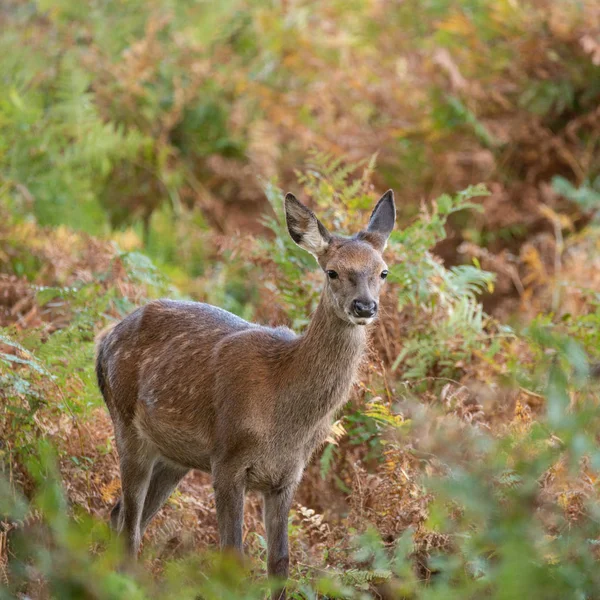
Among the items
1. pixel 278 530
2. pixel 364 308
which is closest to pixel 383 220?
pixel 364 308

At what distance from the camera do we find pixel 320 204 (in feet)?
24.2

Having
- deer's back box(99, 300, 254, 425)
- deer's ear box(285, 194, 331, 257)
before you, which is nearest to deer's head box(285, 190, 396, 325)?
deer's ear box(285, 194, 331, 257)

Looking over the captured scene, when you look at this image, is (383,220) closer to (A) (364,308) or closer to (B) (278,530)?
(A) (364,308)

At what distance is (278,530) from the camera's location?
541 centimetres

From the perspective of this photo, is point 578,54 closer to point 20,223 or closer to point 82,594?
point 20,223

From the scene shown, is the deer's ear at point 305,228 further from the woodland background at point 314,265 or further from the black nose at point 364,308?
the woodland background at point 314,265

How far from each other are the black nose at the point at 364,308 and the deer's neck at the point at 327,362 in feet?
0.69

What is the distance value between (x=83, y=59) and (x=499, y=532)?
9.80m

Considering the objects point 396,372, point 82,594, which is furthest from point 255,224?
point 82,594

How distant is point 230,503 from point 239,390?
56 cm

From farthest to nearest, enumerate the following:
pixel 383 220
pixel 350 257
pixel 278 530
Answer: pixel 383 220 → pixel 350 257 → pixel 278 530

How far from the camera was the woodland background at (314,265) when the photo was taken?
4168mm

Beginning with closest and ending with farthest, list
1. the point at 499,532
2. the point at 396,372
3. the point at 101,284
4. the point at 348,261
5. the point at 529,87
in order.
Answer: the point at 499,532, the point at 348,261, the point at 396,372, the point at 101,284, the point at 529,87

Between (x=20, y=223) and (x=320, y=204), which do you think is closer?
(x=320, y=204)
